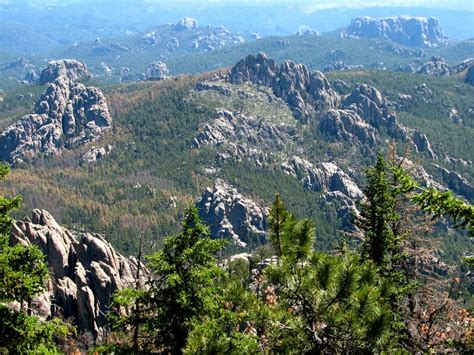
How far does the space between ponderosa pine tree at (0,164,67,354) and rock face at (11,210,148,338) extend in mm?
64684

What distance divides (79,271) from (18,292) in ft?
252

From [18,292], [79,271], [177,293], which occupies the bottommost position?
[79,271]

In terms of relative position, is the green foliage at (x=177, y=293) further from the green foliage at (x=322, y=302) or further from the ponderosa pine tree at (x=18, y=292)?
the green foliage at (x=322, y=302)

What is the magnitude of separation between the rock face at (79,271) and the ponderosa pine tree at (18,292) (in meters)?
64.7

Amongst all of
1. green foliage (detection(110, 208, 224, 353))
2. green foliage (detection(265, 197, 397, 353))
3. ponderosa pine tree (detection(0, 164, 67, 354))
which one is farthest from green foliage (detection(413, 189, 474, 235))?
ponderosa pine tree (detection(0, 164, 67, 354))

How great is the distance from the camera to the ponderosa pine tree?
21141 mm

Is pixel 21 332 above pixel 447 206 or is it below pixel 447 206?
below

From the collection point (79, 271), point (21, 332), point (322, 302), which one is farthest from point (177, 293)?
point (79, 271)

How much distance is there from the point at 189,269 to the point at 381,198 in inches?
455

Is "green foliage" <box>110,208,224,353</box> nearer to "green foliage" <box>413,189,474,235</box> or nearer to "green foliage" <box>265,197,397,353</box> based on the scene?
"green foliage" <box>265,197,397,353</box>

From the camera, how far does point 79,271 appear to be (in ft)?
309

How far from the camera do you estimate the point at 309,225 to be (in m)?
15.3

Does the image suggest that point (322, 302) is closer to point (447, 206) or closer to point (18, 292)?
point (447, 206)

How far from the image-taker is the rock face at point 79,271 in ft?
291
